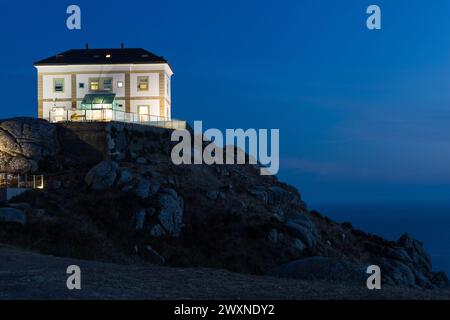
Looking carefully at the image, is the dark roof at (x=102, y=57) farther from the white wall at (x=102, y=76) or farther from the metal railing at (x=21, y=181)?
the metal railing at (x=21, y=181)

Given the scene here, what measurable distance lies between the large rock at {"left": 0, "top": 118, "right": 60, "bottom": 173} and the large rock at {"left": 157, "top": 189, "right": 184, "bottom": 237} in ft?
38.5

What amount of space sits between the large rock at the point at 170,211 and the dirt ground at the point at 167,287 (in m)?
19.8

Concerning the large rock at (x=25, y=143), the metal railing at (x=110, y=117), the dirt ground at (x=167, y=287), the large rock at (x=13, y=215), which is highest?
the metal railing at (x=110, y=117)

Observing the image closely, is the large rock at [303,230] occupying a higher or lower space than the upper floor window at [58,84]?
lower

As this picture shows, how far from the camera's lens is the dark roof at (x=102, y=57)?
200ft

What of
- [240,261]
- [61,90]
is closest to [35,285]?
[240,261]

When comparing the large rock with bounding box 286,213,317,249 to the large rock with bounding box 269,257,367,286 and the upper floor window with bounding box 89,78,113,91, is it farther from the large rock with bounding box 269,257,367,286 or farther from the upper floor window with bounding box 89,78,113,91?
the upper floor window with bounding box 89,78,113,91

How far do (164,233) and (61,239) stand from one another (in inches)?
288

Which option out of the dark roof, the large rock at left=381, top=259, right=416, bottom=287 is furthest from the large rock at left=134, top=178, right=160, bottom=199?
the dark roof

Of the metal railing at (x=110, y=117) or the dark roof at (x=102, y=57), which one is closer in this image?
the metal railing at (x=110, y=117)

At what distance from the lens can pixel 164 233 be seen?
41.3m

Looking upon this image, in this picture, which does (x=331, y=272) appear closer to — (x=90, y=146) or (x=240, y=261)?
(x=240, y=261)

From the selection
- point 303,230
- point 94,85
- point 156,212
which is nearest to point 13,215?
point 156,212

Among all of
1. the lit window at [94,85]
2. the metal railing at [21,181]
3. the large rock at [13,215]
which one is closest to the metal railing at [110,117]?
the lit window at [94,85]
